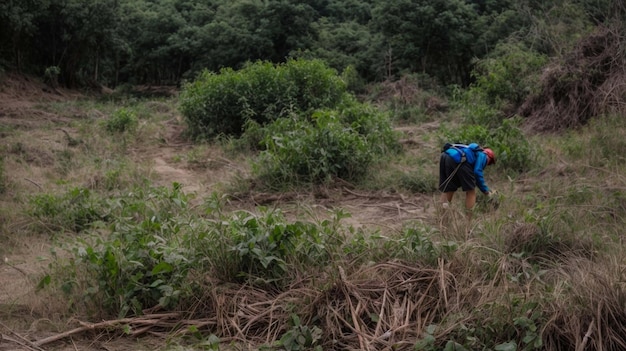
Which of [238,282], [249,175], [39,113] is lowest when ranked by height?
[39,113]

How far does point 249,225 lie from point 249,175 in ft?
12.0

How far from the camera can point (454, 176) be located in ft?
19.7

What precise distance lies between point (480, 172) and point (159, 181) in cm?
454

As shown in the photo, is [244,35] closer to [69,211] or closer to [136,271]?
[69,211]

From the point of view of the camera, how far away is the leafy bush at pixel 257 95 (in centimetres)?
1120

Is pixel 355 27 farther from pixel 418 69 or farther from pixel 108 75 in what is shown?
pixel 108 75

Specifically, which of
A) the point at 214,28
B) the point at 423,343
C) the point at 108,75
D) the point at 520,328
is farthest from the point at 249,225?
the point at 108,75

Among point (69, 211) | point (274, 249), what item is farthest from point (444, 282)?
point (69, 211)

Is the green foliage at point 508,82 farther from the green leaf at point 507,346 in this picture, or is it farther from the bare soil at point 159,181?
the green leaf at point 507,346

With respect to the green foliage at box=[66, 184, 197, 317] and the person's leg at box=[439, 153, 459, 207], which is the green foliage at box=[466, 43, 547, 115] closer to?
the person's leg at box=[439, 153, 459, 207]

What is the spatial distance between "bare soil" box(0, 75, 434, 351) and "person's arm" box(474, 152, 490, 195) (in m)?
0.58

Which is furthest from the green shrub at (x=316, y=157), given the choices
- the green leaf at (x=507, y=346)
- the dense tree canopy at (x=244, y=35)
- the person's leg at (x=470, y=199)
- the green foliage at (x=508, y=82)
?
the dense tree canopy at (x=244, y=35)

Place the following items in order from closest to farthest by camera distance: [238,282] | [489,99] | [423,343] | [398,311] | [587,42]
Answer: [423,343] → [398,311] → [238,282] → [587,42] → [489,99]

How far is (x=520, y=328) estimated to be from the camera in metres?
3.18
